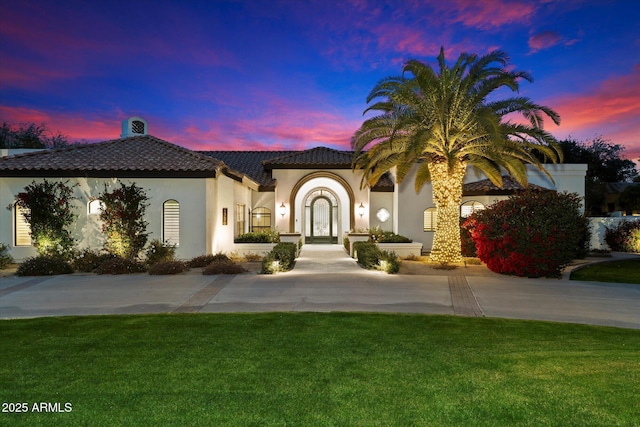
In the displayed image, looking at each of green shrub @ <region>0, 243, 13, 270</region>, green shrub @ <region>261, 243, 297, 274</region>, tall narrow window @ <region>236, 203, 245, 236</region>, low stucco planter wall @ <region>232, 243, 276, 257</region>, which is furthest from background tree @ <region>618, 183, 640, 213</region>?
green shrub @ <region>0, 243, 13, 270</region>

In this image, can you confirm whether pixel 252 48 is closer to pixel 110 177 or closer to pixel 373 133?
pixel 373 133

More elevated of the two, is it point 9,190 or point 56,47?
point 56,47

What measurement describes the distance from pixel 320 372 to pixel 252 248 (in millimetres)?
12582

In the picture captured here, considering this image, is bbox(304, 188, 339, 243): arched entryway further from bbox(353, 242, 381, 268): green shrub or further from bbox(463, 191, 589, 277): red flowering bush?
bbox(463, 191, 589, 277): red flowering bush

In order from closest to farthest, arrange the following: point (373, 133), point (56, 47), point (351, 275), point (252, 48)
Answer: point (351, 275) < point (373, 133) < point (56, 47) < point (252, 48)

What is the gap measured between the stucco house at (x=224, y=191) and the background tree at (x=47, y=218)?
0.58 meters

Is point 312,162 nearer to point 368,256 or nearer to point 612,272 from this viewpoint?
point 368,256

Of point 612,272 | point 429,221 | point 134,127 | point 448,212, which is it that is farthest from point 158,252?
point 612,272

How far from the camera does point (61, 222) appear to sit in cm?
1473

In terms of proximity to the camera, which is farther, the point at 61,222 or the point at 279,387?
the point at 61,222

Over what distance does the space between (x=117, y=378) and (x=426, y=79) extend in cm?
1335

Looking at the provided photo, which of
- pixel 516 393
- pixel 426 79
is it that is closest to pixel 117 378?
pixel 516 393

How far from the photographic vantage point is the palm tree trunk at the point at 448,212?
15563 millimetres

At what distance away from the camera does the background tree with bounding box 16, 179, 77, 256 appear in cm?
1444
